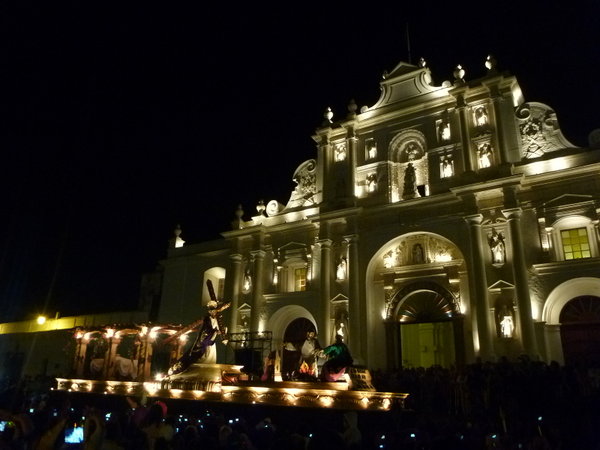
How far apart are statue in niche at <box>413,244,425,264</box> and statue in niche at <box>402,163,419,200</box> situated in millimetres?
2483

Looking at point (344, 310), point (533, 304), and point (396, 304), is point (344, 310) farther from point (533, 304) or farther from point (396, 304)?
point (533, 304)

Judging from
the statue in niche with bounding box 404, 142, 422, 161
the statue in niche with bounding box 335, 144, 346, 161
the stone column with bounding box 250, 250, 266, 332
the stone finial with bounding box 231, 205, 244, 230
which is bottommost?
the stone column with bounding box 250, 250, 266, 332

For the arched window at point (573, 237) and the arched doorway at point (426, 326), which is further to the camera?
the arched doorway at point (426, 326)

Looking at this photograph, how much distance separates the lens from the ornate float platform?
13047mm

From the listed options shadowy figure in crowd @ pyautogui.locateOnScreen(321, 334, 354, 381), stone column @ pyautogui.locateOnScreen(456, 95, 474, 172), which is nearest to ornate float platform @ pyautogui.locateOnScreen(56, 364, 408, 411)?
shadowy figure in crowd @ pyautogui.locateOnScreen(321, 334, 354, 381)

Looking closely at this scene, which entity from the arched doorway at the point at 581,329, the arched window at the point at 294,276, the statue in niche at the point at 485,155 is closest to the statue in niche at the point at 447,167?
the statue in niche at the point at 485,155

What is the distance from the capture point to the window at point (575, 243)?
18.9 metres

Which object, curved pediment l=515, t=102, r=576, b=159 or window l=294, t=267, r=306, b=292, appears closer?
curved pediment l=515, t=102, r=576, b=159

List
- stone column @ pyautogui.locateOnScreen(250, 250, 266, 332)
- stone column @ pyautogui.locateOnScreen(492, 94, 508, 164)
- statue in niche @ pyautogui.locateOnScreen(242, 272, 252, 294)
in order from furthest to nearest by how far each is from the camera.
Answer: statue in niche @ pyautogui.locateOnScreen(242, 272, 252, 294) → stone column @ pyautogui.locateOnScreen(250, 250, 266, 332) → stone column @ pyautogui.locateOnScreen(492, 94, 508, 164)

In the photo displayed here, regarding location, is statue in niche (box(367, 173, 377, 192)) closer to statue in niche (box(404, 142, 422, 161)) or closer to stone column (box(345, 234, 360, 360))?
statue in niche (box(404, 142, 422, 161))

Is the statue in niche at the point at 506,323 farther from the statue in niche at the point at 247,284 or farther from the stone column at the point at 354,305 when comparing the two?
the statue in niche at the point at 247,284

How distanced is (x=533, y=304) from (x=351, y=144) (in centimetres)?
1187

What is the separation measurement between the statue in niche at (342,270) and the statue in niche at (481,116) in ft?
29.5

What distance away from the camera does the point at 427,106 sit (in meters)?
23.9
